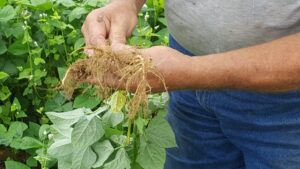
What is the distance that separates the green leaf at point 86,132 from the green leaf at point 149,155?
12 centimetres

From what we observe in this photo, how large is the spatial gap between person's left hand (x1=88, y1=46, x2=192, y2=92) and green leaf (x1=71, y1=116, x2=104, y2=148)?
263 millimetres

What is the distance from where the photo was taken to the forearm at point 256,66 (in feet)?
3.55

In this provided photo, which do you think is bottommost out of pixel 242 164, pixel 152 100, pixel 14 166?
pixel 14 166

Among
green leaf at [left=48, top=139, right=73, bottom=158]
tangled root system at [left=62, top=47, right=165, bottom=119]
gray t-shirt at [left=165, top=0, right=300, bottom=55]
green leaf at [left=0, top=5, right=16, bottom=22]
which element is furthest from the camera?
green leaf at [left=0, top=5, right=16, bottom=22]

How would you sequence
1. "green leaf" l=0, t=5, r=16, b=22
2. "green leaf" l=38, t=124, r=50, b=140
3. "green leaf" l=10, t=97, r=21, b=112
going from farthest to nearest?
"green leaf" l=0, t=5, r=16, b=22 → "green leaf" l=10, t=97, r=21, b=112 → "green leaf" l=38, t=124, r=50, b=140

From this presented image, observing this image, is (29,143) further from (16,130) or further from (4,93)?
(4,93)

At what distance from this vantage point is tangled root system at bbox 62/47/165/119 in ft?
3.49

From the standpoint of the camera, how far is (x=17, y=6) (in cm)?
249

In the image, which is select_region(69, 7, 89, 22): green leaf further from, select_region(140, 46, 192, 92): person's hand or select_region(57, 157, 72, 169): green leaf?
select_region(140, 46, 192, 92): person's hand

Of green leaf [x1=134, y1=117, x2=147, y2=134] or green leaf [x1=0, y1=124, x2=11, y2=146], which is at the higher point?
green leaf [x1=134, y1=117, x2=147, y2=134]

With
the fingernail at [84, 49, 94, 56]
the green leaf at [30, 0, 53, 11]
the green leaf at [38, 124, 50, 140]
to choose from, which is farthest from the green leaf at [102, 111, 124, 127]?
the green leaf at [30, 0, 53, 11]

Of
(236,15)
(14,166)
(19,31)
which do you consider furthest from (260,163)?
(19,31)

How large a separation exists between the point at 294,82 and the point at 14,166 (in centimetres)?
127

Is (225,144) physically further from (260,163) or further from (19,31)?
(19,31)
